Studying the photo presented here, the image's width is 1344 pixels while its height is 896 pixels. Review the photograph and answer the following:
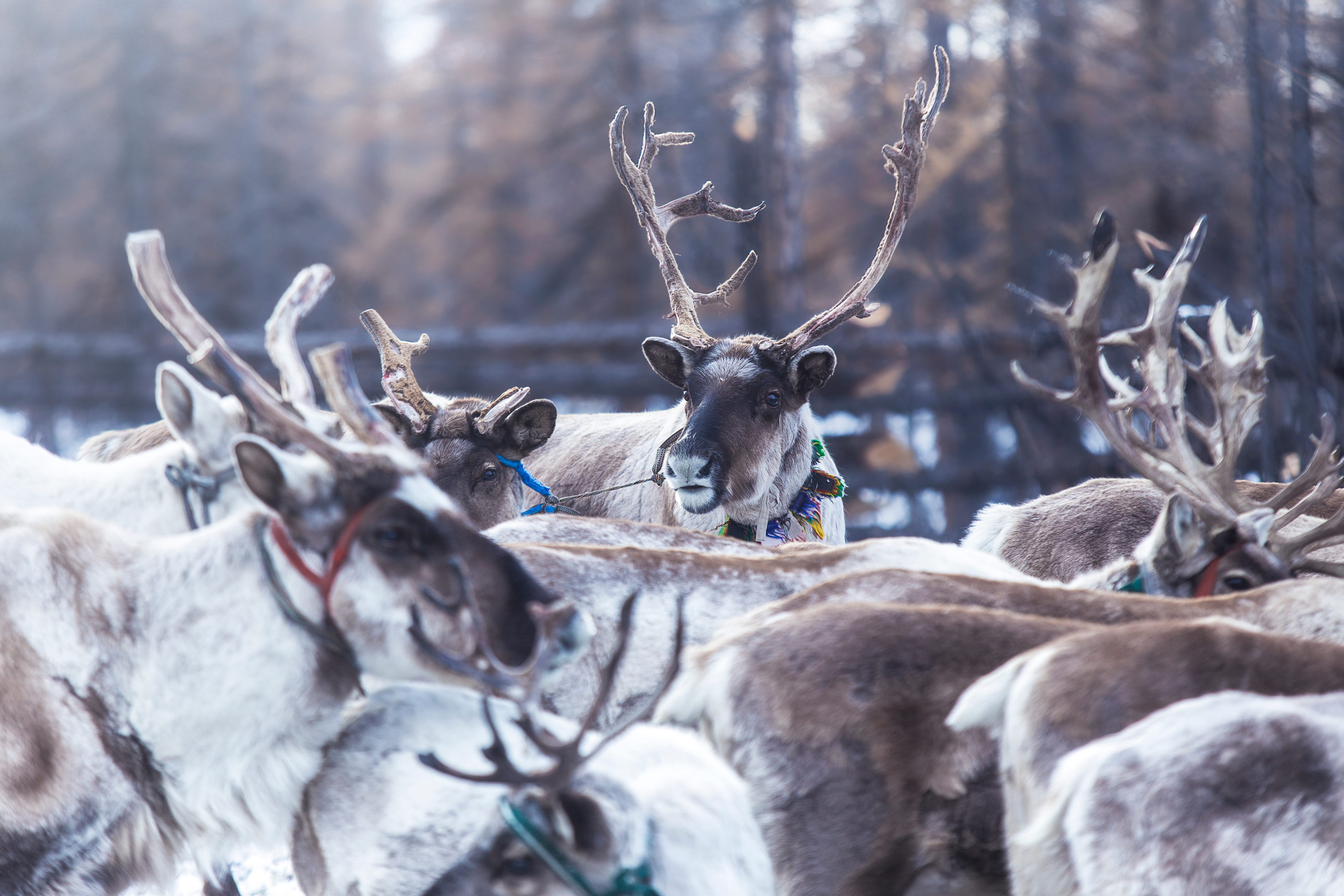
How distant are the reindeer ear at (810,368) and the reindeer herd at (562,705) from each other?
202cm

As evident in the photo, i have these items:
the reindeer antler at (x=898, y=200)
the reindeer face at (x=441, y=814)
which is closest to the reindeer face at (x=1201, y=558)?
the reindeer antler at (x=898, y=200)

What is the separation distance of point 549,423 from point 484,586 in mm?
2965

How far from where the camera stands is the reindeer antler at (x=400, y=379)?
5641 millimetres

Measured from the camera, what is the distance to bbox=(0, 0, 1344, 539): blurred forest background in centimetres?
1186

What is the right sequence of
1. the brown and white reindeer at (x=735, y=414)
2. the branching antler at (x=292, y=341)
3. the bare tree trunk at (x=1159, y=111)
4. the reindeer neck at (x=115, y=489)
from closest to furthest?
the branching antler at (x=292, y=341) → the reindeer neck at (x=115, y=489) → the brown and white reindeer at (x=735, y=414) → the bare tree trunk at (x=1159, y=111)

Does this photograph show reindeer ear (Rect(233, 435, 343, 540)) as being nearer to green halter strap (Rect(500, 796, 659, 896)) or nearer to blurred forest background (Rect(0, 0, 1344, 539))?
green halter strap (Rect(500, 796, 659, 896))

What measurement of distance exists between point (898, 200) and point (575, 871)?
420cm

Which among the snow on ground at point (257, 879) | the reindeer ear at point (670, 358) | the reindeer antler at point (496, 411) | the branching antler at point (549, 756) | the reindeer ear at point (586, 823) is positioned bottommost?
Answer: the snow on ground at point (257, 879)

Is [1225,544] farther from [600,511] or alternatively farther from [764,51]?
[764,51]

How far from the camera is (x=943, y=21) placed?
1639 cm

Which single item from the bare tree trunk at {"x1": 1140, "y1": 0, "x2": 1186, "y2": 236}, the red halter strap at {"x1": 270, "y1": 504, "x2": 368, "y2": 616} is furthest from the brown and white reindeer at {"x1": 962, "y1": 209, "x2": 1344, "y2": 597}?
the bare tree trunk at {"x1": 1140, "y1": 0, "x2": 1186, "y2": 236}

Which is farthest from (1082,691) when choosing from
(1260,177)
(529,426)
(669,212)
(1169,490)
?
(1260,177)

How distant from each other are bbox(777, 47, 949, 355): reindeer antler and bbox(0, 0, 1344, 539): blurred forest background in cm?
167

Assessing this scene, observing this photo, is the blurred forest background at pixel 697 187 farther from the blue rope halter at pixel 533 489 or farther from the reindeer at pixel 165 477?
the reindeer at pixel 165 477
